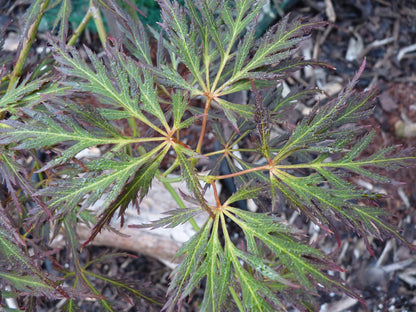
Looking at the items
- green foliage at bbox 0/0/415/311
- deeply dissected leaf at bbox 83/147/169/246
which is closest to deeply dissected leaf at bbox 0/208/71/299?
green foliage at bbox 0/0/415/311

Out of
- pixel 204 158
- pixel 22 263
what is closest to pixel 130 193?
pixel 204 158

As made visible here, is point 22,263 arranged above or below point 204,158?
below

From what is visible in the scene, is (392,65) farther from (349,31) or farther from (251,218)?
(251,218)

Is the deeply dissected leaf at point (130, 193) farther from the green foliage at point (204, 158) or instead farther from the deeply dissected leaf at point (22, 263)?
the deeply dissected leaf at point (22, 263)

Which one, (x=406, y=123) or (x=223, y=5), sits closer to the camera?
(x=223, y=5)

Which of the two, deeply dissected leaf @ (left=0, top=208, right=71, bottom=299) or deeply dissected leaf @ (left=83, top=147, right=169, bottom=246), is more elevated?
deeply dissected leaf @ (left=83, top=147, right=169, bottom=246)

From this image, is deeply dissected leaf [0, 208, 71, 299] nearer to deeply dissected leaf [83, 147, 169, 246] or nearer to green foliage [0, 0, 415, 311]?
green foliage [0, 0, 415, 311]

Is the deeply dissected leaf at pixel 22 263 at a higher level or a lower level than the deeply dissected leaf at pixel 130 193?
lower

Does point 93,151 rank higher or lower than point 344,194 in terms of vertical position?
lower

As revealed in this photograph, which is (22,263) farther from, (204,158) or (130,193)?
(204,158)

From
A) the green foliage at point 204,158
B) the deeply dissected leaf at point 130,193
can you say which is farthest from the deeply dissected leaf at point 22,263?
the deeply dissected leaf at point 130,193

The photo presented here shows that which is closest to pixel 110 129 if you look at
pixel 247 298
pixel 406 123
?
pixel 247 298
